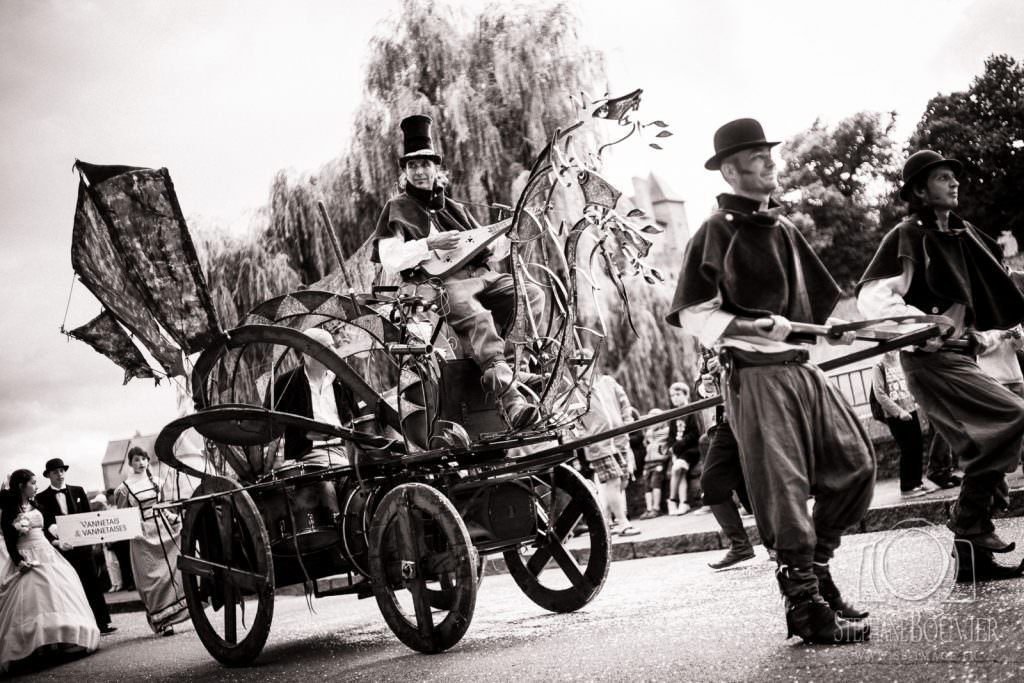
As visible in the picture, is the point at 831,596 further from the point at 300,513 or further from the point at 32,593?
the point at 32,593

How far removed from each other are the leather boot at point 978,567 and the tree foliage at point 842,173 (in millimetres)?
32204

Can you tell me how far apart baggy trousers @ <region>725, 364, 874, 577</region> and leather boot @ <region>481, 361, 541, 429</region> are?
4.80 ft

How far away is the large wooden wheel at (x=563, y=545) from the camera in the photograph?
6305 millimetres

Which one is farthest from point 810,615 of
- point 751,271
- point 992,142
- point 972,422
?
point 992,142

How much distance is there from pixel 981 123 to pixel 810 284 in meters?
22.1

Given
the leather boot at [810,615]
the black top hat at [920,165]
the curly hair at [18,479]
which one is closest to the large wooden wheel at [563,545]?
the leather boot at [810,615]

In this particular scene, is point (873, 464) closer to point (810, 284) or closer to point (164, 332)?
point (810, 284)

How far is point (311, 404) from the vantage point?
7.17m

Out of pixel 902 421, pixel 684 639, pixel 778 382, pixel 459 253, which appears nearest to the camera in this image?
pixel 778 382

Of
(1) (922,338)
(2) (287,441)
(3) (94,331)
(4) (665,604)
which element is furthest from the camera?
(3) (94,331)

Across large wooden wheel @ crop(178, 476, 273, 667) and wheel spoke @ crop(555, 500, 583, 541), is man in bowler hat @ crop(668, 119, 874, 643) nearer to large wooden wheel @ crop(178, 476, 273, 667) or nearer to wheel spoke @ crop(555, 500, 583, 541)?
wheel spoke @ crop(555, 500, 583, 541)

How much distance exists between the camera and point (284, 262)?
18.4 metres

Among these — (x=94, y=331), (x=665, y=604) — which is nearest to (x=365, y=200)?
(x=94, y=331)

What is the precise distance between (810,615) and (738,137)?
199 cm
